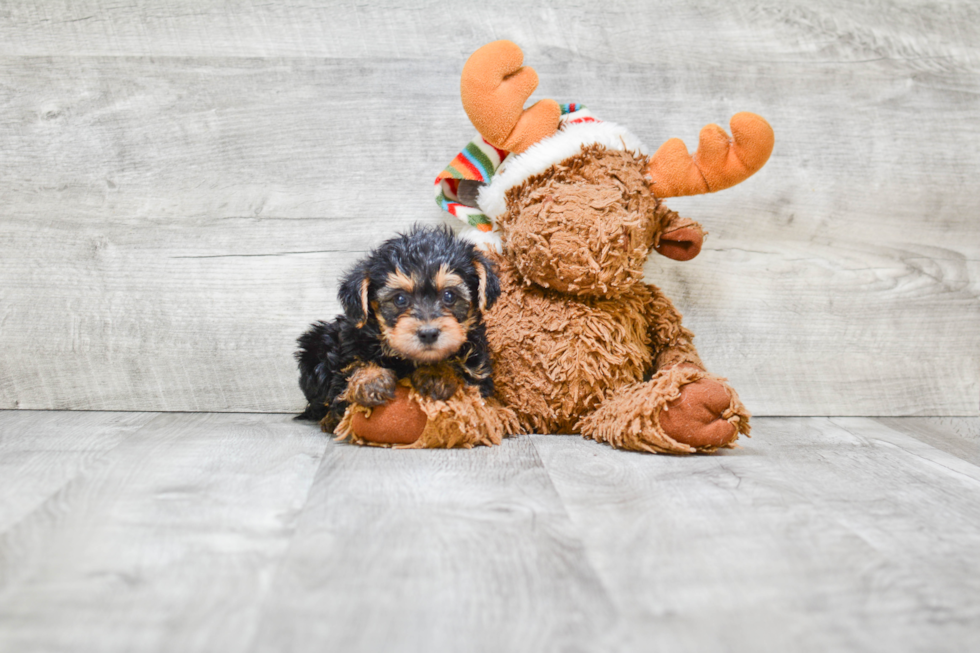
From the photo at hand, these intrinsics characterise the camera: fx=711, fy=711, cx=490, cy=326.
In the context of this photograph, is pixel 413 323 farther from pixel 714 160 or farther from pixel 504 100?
pixel 714 160

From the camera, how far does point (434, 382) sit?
1.81m

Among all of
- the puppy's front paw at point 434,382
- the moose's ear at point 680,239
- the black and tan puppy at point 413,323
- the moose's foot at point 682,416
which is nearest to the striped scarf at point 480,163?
the black and tan puppy at point 413,323

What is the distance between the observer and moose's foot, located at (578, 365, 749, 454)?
1.78 m

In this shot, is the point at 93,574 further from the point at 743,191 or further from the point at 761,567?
the point at 743,191

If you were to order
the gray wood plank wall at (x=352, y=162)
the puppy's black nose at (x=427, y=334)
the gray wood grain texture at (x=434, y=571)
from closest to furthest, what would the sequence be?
the gray wood grain texture at (x=434, y=571) → the puppy's black nose at (x=427, y=334) → the gray wood plank wall at (x=352, y=162)

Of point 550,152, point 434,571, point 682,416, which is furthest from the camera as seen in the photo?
point 550,152

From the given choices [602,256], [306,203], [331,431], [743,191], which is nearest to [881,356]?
[743,191]

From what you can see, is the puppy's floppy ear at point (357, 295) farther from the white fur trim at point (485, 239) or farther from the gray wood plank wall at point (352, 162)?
the gray wood plank wall at point (352, 162)

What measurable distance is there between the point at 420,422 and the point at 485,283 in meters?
0.39

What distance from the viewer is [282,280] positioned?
233cm

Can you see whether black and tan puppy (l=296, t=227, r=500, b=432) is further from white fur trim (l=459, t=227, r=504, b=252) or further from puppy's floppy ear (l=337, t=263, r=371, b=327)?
white fur trim (l=459, t=227, r=504, b=252)

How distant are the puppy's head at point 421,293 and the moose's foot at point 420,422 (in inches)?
4.6

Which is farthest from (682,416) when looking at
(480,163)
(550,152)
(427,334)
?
(480,163)

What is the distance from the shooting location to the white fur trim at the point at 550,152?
192 cm
